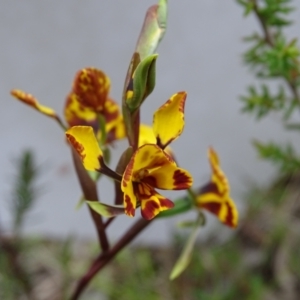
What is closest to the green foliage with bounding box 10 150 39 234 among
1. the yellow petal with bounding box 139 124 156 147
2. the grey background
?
the grey background

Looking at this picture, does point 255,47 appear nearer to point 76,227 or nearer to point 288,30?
point 288,30

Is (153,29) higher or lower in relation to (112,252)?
higher

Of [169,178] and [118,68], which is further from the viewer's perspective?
[118,68]

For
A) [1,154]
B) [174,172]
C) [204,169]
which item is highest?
[174,172]

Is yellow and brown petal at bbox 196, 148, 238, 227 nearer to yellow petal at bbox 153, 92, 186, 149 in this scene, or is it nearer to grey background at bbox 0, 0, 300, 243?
yellow petal at bbox 153, 92, 186, 149

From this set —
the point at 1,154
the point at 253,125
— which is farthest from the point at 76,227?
the point at 253,125

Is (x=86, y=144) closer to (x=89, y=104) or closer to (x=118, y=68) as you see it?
(x=89, y=104)

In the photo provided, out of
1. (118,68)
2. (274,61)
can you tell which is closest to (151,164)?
(274,61)
